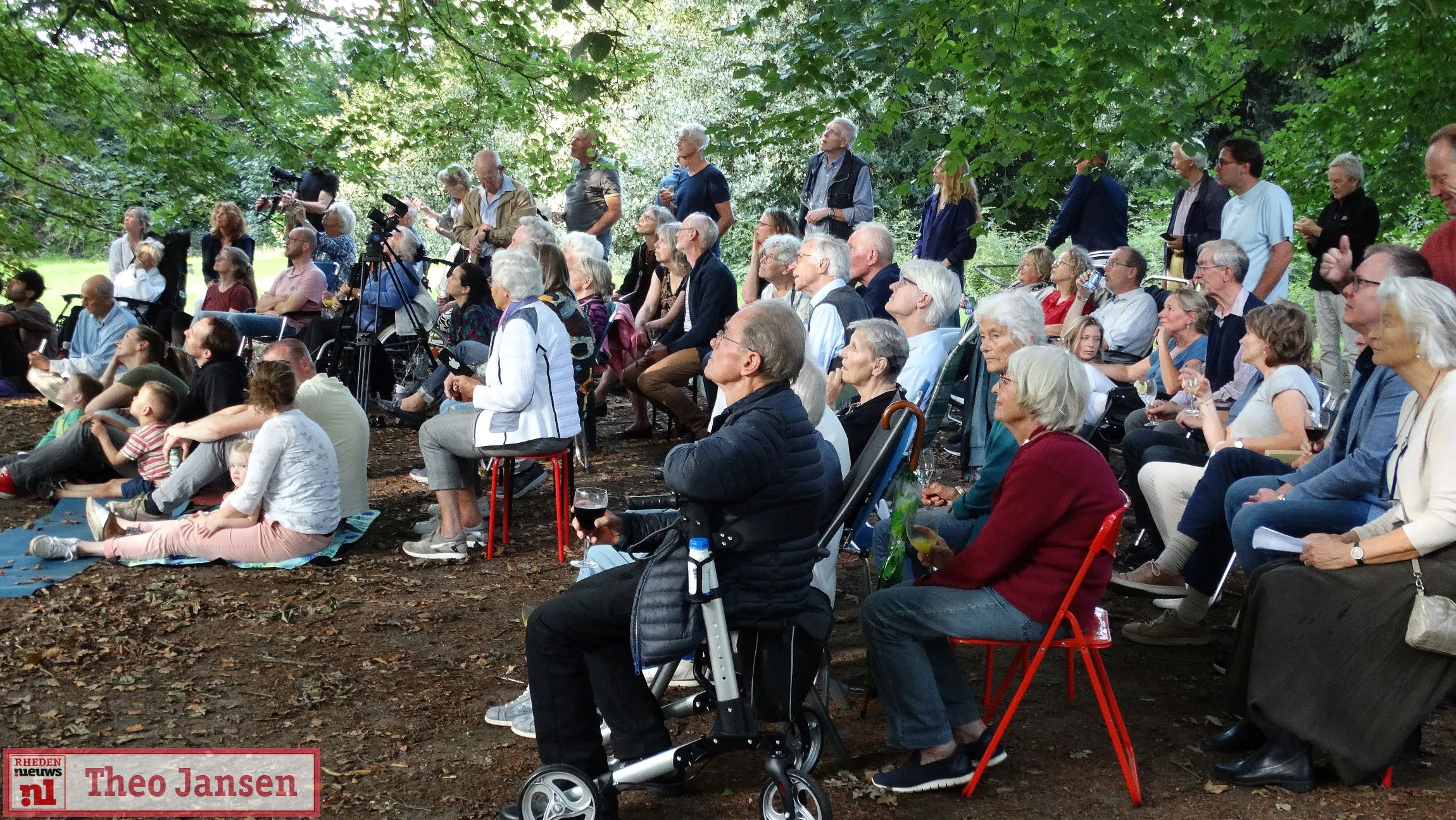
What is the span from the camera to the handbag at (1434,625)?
10.6 ft

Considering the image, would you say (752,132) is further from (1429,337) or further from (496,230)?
(1429,337)

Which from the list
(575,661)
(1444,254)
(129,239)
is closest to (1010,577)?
(575,661)

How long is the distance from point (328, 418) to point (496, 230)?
13.0ft

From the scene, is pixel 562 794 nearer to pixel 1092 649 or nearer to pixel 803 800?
pixel 803 800

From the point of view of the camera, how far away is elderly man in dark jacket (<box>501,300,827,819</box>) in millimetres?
2996

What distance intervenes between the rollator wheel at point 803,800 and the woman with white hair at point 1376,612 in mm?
1286

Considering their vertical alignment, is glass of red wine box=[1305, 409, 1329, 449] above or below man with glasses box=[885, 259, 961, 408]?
below

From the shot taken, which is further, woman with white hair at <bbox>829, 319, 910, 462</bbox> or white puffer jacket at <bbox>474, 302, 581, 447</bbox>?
white puffer jacket at <bbox>474, 302, 581, 447</bbox>

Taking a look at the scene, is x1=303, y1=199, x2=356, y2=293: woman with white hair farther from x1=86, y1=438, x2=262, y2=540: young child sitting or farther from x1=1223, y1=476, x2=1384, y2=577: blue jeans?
x1=1223, y1=476, x2=1384, y2=577: blue jeans

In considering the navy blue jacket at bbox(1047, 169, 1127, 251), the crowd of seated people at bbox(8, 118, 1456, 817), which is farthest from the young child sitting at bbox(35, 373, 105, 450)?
the navy blue jacket at bbox(1047, 169, 1127, 251)

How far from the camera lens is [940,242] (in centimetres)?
846

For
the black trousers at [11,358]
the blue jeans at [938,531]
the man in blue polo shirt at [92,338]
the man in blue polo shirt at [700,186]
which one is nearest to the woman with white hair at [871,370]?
the blue jeans at [938,531]

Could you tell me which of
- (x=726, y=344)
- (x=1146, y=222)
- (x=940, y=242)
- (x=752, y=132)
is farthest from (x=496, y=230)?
(x=1146, y=222)

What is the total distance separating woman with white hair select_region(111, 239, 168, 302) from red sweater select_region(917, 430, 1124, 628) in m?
8.71
